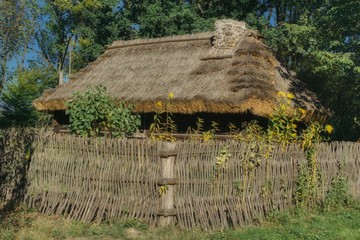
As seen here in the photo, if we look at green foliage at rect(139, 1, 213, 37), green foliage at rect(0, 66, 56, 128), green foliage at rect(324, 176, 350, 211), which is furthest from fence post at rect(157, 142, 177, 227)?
green foliage at rect(139, 1, 213, 37)

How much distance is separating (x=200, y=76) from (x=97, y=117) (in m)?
5.00

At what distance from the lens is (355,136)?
18.9 metres

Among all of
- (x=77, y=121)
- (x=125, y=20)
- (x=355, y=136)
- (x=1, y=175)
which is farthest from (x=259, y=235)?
(x=125, y=20)

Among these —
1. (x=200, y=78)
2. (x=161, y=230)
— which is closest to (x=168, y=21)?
(x=200, y=78)

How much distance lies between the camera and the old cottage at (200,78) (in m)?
11.0

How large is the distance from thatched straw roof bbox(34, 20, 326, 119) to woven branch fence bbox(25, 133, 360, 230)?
3.38 m

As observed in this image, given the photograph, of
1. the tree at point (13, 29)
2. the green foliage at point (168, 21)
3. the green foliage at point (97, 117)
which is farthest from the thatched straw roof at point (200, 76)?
the tree at point (13, 29)

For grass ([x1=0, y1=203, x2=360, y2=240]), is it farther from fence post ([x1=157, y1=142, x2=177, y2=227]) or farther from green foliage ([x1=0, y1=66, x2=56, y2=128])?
green foliage ([x1=0, y1=66, x2=56, y2=128])

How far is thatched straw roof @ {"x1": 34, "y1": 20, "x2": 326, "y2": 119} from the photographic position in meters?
11.0

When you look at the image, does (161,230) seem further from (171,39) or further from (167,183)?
(171,39)

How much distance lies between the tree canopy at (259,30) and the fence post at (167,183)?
8295 millimetres

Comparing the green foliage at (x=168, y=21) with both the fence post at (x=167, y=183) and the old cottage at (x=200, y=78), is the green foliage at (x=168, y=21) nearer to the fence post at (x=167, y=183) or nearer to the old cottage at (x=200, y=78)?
the old cottage at (x=200, y=78)

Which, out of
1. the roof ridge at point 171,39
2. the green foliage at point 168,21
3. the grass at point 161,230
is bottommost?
the grass at point 161,230

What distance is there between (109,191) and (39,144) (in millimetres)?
1822
